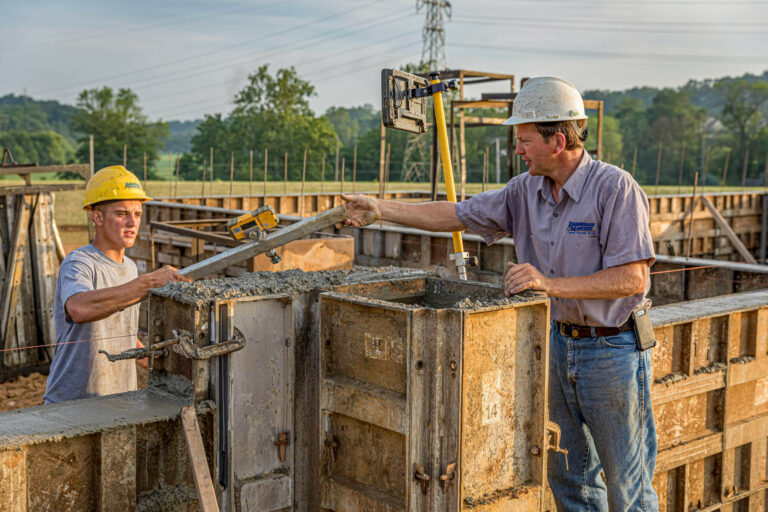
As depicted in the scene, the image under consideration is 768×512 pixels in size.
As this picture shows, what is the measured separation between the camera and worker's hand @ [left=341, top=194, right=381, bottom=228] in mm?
3966

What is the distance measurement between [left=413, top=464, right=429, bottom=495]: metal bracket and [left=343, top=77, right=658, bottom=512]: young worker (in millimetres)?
840

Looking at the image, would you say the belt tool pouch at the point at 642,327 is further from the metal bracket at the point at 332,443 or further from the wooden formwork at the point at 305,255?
the wooden formwork at the point at 305,255

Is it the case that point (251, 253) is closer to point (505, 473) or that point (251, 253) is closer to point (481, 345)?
point (481, 345)

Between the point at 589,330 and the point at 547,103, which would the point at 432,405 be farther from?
the point at 547,103

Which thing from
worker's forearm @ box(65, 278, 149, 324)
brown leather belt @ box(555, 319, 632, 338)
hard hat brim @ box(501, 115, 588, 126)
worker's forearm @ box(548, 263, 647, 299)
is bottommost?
brown leather belt @ box(555, 319, 632, 338)

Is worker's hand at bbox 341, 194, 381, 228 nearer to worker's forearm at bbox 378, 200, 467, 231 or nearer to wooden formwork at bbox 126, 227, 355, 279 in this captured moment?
worker's forearm at bbox 378, 200, 467, 231

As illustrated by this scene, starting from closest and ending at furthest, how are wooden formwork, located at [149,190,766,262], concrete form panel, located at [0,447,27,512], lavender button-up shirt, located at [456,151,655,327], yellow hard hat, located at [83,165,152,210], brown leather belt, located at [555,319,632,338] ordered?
concrete form panel, located at [0,447,27,512] → lavender button-up shirt, located at [456,151,655,327] → brown leather belt, located at [555,319,632,338] → yellow hard hat, located at [83,165,152,210] → wooden formwork, located at [149,190,766,262]

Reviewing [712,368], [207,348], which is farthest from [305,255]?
[207,348]

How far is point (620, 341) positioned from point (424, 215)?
3.87 feet

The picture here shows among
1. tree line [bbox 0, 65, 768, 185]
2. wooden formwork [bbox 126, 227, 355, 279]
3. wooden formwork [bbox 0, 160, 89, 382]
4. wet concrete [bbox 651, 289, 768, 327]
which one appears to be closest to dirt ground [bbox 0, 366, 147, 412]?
wooden formwork [bbox 0, 160, 89, 382]

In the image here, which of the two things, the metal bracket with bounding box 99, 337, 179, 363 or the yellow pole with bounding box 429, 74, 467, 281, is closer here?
the metal bracket with bounding box 99, 337, 179, 363

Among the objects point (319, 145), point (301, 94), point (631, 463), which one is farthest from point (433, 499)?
point (301, 94)

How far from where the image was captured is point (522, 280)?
3.38 m

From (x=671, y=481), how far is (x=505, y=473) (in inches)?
113
